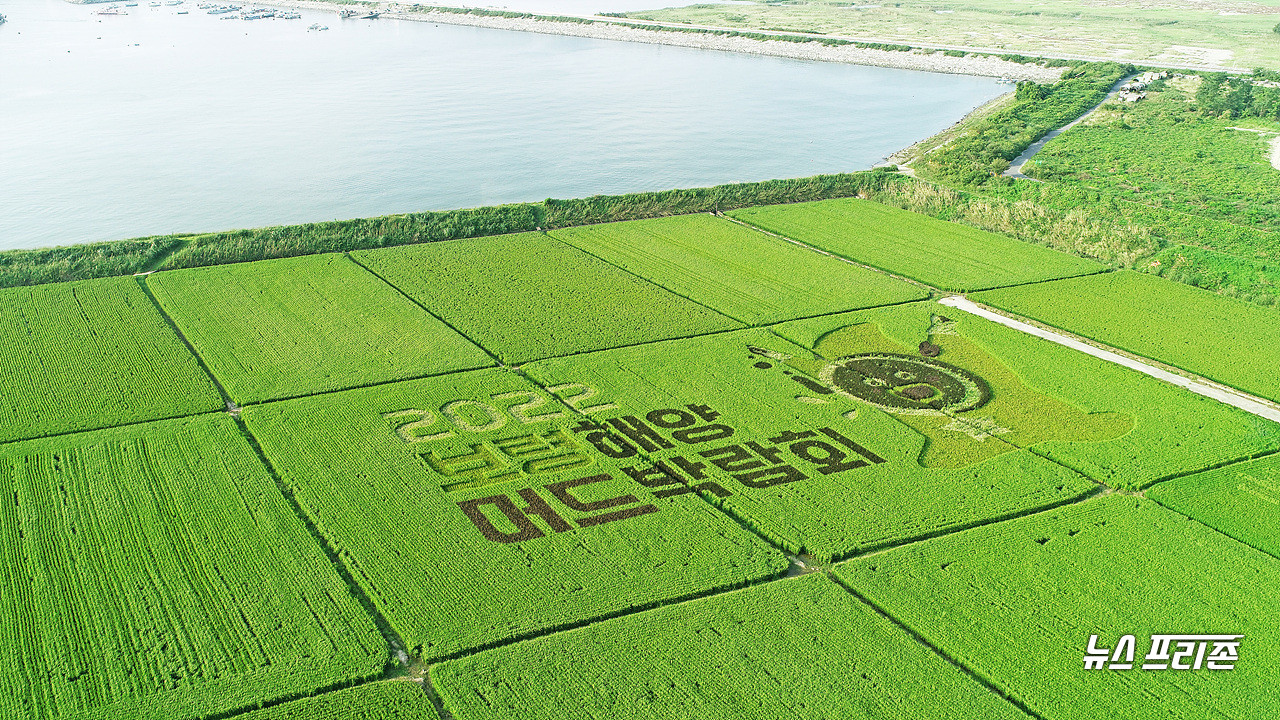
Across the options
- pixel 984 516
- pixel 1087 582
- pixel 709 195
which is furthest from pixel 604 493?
pixel 709 195

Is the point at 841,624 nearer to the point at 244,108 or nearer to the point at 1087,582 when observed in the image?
the point at 1087,582

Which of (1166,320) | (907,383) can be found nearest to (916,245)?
(1166,320)

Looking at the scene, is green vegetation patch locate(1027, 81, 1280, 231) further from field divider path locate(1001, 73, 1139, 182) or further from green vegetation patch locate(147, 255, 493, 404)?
green vegetation patch locate(147, 255, 493, 404)

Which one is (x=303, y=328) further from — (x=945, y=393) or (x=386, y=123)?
(x=386, y=123)

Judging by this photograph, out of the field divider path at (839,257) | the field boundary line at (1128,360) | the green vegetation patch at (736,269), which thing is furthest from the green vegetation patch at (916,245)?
the field boundary line at (1128,360)

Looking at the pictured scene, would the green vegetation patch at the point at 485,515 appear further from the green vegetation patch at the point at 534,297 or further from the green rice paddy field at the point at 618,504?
the green vegetation patch at the point at 534,297

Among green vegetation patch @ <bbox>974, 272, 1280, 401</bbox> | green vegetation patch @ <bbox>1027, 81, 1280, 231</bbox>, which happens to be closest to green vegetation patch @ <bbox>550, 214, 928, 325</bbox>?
green vegetation patch @ <bbox>974, 272, 1280, 401</bbox>
